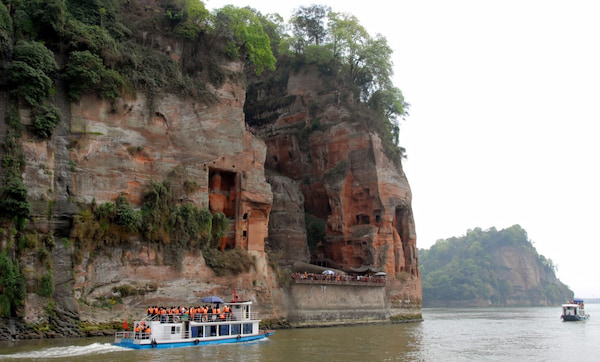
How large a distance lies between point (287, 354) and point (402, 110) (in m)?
53.0

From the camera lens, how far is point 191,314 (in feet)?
111

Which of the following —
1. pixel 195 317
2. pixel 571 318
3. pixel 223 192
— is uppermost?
pixel 223 192

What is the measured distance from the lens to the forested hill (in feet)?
542

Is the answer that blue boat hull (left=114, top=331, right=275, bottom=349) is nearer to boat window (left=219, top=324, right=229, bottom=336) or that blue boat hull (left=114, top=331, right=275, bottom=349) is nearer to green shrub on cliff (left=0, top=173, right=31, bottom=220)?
boat window (left=219, top=324, right=229, bottom=336)

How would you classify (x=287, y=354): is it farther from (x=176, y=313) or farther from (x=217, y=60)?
(x=217, y=60)

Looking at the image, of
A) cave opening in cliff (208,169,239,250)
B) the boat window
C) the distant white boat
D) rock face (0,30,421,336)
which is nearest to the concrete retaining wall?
rock face (0,30,421,336)

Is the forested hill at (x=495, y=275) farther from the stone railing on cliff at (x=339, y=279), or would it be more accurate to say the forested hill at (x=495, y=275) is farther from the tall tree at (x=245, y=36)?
the tall tree at (x=245, y=36)

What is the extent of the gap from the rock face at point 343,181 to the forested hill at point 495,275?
10019 cm

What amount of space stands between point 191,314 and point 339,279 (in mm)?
23641

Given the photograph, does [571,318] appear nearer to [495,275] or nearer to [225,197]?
[225,197]

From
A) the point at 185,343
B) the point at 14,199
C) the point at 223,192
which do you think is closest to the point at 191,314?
the point at 185,343

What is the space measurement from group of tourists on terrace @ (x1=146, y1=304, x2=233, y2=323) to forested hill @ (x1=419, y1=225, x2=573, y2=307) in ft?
443

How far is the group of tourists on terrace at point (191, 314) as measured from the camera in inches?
1283

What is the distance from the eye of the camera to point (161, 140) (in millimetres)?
44844
